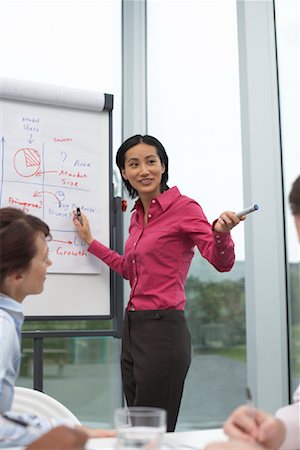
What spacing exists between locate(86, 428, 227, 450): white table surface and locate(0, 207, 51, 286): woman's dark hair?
1.34ft

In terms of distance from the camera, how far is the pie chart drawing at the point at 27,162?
2.08 meters

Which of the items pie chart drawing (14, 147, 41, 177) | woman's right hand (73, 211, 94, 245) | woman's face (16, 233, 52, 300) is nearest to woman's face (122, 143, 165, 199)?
woman's right hand (73, 211, 94, 245)

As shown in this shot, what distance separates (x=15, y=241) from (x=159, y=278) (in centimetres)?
76

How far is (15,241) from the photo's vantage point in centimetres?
118

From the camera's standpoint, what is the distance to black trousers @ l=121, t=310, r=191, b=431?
5.93ft

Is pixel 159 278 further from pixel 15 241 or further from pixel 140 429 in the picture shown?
pixel 140 429

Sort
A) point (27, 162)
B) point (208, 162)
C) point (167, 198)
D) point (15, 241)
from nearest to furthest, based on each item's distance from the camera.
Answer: point (15, 241) < point (167, 198) < point (27, 162) < point (208, 162)

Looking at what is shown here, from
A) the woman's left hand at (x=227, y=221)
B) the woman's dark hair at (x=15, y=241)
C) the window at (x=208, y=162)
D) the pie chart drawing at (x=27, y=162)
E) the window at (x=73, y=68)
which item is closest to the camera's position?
the woman's dark hair at (x=15, y=241)

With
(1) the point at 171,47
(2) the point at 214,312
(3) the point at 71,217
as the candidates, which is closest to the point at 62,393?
(2) the point at 214,312

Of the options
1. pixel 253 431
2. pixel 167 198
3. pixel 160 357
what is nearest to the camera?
pixel 253 431

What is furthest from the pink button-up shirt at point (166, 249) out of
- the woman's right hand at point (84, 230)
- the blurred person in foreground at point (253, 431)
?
the blurred person in foreground at point (253, 431)

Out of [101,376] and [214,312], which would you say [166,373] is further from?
[101,376]

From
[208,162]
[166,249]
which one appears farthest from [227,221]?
[208,162]

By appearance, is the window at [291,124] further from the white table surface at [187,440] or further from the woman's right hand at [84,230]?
the white table surface at [187,440]
